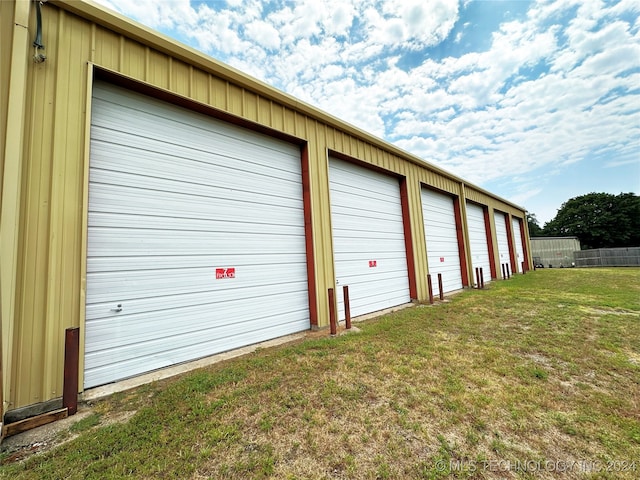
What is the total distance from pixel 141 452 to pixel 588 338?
20.9ft

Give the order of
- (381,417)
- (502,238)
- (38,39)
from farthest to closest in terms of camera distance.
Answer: (502,238), (38,39), (381,417)

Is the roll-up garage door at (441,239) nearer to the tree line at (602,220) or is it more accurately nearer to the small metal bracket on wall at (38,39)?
the small metal bracket on wall at (38,39)

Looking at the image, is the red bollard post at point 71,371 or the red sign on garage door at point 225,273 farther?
the red sign on garage door at point 225,273

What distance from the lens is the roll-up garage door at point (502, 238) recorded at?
15419 mm

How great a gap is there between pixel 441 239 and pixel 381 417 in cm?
866

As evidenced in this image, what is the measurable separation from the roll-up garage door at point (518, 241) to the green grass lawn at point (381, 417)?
15.4 metres

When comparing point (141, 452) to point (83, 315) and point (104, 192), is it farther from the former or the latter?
point (104, 192)

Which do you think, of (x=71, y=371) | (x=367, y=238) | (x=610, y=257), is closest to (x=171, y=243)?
(x=71, y=371)

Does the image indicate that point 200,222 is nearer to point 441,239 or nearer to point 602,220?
point 441,239

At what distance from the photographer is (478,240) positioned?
43.0 ft

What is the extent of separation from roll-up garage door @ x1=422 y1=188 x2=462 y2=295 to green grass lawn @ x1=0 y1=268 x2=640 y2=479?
16.5ft

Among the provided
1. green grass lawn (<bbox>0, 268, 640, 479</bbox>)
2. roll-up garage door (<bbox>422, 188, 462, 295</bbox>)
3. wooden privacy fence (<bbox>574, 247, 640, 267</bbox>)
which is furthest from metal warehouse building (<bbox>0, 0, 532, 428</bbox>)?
wooden privacy fence (<bbox>574, 247, 640, 267</bbox>)

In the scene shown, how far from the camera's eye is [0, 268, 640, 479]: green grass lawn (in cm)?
193

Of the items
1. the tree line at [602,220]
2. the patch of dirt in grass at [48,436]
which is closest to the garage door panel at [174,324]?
the patch of dirt in grass at [48,436]
